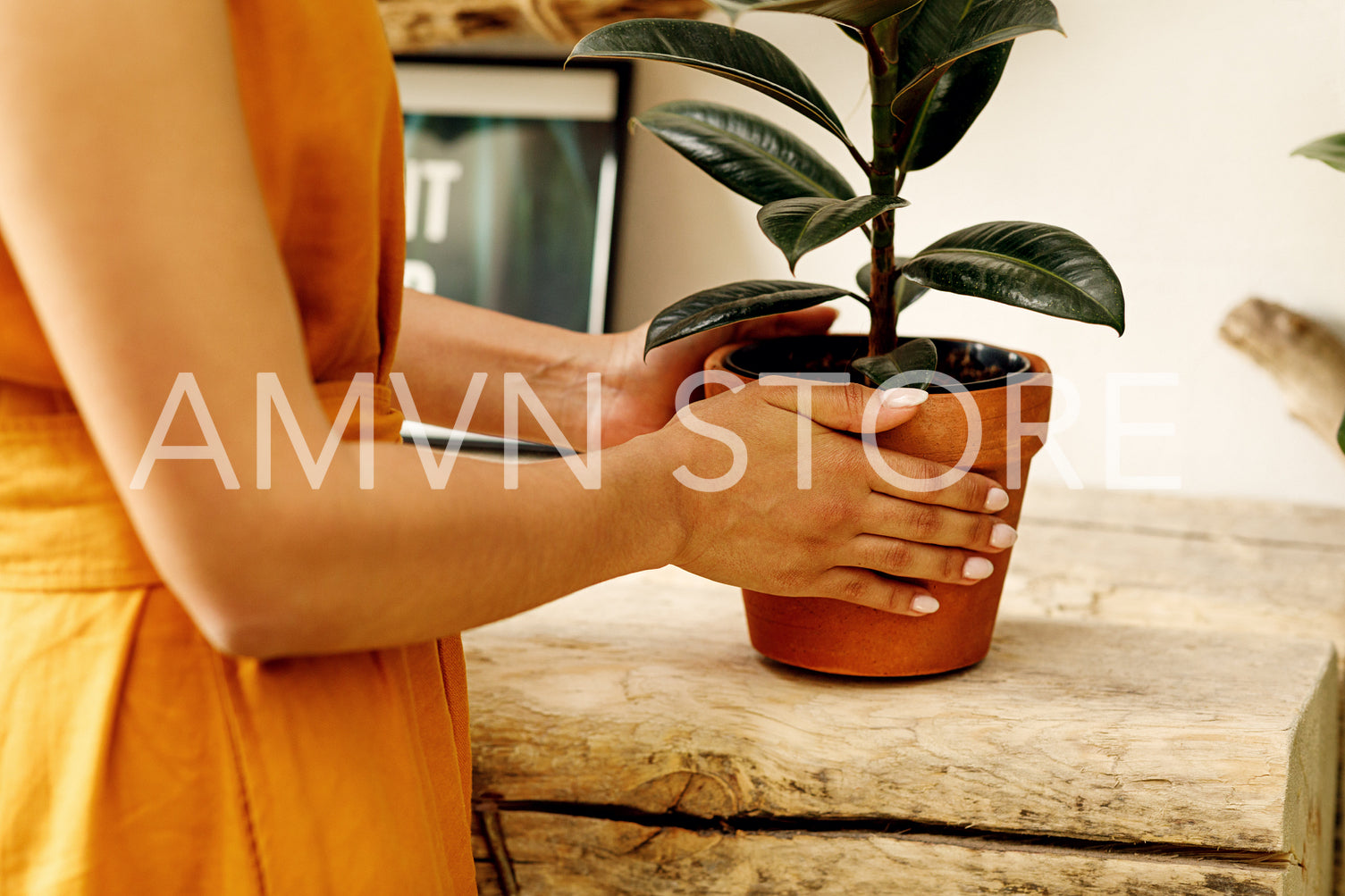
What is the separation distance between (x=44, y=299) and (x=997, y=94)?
125 cm

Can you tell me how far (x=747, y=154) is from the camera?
77cm

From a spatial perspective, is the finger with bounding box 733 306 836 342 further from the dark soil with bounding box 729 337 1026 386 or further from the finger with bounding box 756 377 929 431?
the finger with bounding box 756 377 929 431

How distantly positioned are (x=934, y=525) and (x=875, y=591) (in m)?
0.06

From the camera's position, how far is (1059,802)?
2.22ft

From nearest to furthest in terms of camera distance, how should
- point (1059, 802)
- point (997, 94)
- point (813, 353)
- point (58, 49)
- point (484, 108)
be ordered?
point (58, 49) < point (1059, 802) < point (813, 353) < point (997, 94) < point (484, 108)

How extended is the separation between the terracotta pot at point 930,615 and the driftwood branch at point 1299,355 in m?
0.70

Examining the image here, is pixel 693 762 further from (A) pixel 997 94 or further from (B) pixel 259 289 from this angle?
(A) pixel 997 94

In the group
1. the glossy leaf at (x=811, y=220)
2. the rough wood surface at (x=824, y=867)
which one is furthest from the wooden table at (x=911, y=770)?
the glossy leaf at (x=811, y=220)

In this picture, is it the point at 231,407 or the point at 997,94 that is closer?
the point at 231,407

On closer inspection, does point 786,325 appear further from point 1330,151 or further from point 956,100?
point 1330,151

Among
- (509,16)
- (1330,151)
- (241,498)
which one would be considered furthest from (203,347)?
(509,16)

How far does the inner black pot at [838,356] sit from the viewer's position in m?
0.79

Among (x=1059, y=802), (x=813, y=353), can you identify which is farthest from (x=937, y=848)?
(x=813, y=353)

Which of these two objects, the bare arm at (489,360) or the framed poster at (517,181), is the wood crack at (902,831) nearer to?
the bare arm at (489,360)
